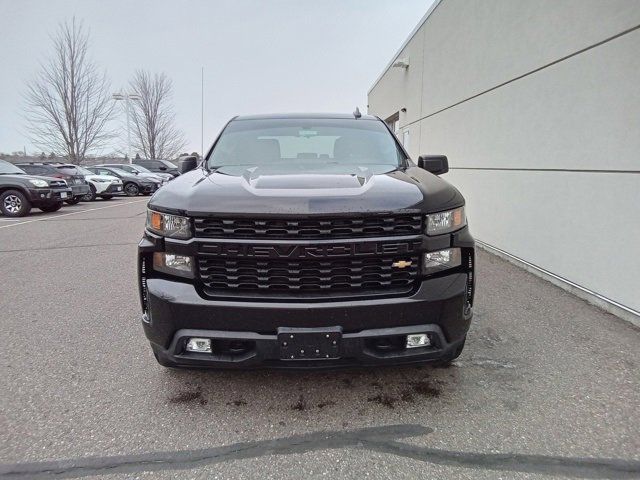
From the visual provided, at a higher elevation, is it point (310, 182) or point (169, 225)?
point (310, 182)

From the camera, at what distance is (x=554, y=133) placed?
5.02 m

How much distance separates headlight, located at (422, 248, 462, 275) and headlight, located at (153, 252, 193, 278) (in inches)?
51.6

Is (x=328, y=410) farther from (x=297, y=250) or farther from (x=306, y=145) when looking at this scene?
(x=306, y=145)

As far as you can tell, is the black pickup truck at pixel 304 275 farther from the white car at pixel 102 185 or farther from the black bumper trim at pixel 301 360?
the white car at pixel 102 185

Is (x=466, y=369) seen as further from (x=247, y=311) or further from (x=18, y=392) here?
(x=18, y=392)

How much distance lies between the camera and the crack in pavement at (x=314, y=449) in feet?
6.52

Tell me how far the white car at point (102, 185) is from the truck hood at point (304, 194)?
18066 mm

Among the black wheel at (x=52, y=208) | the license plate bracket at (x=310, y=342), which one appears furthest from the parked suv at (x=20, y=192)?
the license plate bracket at (x=310, y=342)

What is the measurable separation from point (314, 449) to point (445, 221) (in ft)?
4.73

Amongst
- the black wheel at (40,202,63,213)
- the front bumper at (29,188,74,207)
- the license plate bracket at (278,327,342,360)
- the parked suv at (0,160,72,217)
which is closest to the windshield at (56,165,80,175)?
the black wheel at (40,202,63,213)

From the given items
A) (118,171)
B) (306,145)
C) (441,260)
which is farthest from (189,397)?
(118,171)

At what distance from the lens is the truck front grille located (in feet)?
7.25

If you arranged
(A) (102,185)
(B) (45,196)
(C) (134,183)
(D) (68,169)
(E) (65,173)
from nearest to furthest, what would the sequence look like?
(B) (45,196) → (E) (65,173) → (D) (68,169) → (A) (102,185) → (C) (134,183)

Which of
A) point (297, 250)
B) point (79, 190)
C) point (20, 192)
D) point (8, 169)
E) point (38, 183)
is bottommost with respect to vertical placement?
point (297, 250)
